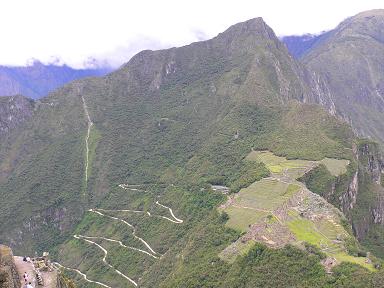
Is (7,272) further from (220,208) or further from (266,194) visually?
(220,208)

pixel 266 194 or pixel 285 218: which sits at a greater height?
pixel 285 218

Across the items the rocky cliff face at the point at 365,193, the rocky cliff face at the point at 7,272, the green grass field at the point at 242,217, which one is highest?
the rocky cliff face at the point at 7,272

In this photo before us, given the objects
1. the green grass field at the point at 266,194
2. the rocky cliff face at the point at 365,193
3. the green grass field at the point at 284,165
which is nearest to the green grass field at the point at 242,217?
the green grass field at the point at 266,194

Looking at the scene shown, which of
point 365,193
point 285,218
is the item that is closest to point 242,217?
point 285,218

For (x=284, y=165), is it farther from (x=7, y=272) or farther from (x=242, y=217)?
(x=7, y=272)

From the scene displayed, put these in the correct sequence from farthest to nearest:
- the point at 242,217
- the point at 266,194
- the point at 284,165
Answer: the point at 284,165 → the point at 266,194 → the point at 242,217

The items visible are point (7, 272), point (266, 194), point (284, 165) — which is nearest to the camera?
point (7, 272)

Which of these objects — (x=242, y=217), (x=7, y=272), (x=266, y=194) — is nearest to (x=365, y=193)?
(x=266, y=194)

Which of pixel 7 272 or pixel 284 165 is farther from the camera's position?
pixel 284 165

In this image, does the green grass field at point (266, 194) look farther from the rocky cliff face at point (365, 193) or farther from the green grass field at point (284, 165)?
the rocky cliff face at point (365, 193)

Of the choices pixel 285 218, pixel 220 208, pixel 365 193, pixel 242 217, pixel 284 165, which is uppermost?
pixel 285 218
